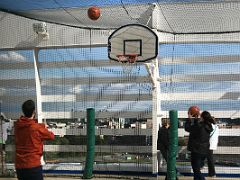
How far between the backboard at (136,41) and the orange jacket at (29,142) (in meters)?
3.96

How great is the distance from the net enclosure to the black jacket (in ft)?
6.04

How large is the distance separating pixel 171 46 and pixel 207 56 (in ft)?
2.65

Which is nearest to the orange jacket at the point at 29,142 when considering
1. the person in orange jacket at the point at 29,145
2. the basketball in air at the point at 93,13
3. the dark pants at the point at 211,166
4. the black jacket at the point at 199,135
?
the person in orange jacket at the point at 29,145

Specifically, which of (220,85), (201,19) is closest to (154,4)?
(201,19)

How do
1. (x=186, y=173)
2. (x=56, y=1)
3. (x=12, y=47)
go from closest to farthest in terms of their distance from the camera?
(x=56, y=1), (x=186, y=173), (x=12, y=47)

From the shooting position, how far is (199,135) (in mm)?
7922

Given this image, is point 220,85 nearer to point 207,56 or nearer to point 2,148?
point 207,56

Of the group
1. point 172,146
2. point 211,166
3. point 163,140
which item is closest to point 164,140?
point 163,140

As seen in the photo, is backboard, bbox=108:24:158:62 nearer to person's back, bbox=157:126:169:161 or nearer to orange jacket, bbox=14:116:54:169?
person's back, bbox=157:126:169:161

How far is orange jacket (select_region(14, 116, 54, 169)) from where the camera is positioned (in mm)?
5621

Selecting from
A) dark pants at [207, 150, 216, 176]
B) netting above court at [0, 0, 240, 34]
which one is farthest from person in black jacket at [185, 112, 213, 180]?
netting above court at [0, 0, 240, 34]

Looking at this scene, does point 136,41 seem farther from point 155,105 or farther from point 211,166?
point 211,166

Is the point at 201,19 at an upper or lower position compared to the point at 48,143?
upper

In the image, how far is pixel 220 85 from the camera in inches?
385
